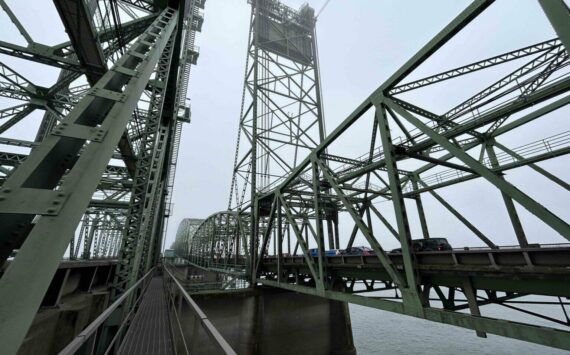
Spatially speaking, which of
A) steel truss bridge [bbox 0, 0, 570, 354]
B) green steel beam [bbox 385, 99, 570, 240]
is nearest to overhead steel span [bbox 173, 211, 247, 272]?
steel truss bridge [bbox 0, 0, 570, 354]

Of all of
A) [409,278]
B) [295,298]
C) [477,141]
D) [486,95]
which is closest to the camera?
[409,278]

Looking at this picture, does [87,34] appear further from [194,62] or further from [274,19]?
[274,19]

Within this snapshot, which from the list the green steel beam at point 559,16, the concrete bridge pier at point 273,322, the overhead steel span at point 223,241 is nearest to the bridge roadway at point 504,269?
the green steel beam at point 559,16

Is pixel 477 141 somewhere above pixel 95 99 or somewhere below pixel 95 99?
above

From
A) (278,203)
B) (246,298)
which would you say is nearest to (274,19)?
(278,203)

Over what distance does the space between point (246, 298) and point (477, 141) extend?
17.6m

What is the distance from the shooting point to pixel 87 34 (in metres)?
6.38

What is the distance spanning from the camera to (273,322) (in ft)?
58.9

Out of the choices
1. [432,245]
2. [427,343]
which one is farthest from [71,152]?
[427,343]

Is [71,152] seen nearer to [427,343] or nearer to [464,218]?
[464,218]

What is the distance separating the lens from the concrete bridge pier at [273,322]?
16.1 meters

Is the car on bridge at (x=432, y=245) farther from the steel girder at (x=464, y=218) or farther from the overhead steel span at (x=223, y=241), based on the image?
the overhead steel span at (x=223, y=241)

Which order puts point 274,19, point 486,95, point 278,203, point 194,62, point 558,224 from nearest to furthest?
1. point 558,224
2. point 486,95
3. point 278,203
4. point 194,62
5. point 274,19

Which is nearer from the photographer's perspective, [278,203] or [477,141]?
[477,141]
